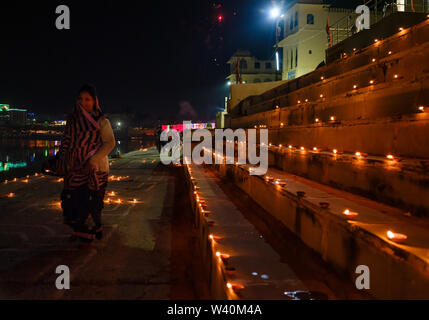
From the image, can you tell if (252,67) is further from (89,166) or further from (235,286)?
(235,286)

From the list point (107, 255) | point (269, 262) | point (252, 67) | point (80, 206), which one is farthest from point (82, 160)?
point (252, 67)

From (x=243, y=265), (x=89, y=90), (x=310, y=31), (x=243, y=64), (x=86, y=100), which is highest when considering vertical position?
(x=243, y=64)

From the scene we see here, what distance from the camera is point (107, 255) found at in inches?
164

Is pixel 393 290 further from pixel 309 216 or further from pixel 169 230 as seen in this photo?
pixel 169 230

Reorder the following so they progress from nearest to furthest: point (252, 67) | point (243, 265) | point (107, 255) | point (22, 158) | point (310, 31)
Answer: point (243, 265)
point (107, 255)
point (310, 31)
point (22, 158)
point (252, 67)

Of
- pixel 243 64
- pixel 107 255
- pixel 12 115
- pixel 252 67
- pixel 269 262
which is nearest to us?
pixel 269 262

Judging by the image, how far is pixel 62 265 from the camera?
3805 millimetres

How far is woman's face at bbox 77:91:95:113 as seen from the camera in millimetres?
4277

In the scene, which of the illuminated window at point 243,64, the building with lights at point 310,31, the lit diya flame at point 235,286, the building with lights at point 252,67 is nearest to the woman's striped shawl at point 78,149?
the lit diya flame at point 235,286

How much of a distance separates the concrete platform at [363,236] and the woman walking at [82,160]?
2493 millimetres

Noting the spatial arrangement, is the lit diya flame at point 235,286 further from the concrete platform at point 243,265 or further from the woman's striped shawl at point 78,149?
the woman's striped shawl at point 78,149

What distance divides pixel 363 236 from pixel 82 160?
3.33 meters

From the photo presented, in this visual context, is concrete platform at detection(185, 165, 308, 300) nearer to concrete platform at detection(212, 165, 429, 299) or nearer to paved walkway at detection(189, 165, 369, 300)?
paved walkway at detection(189, 165, 369, 300)

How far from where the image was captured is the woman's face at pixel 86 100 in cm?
428
